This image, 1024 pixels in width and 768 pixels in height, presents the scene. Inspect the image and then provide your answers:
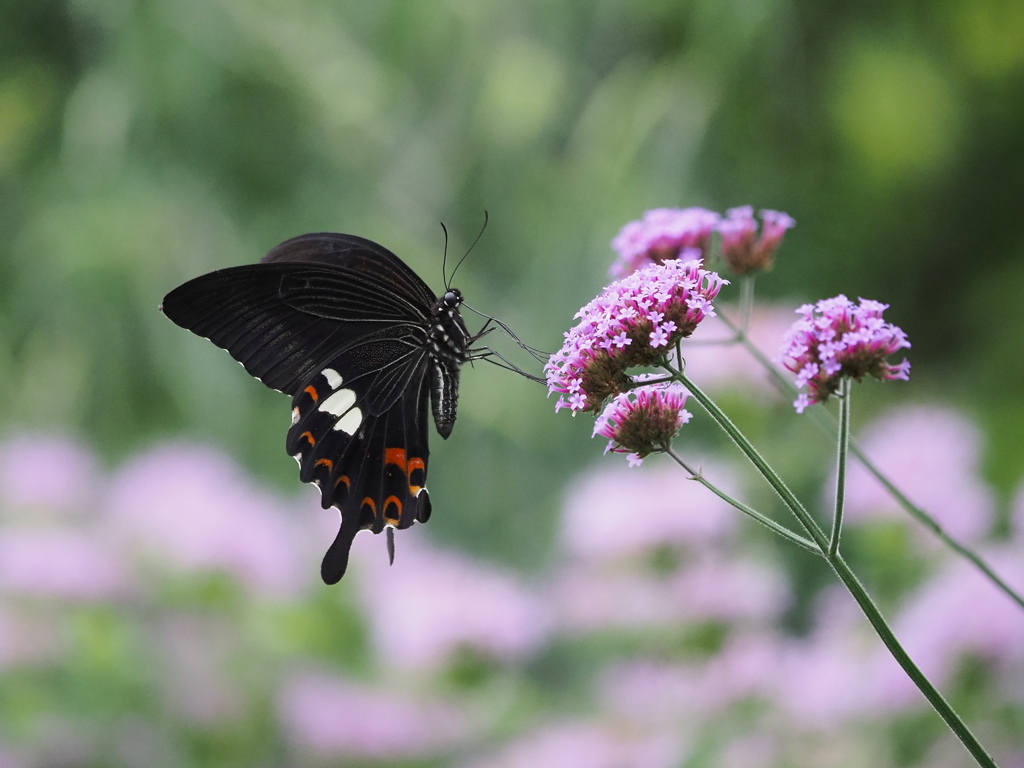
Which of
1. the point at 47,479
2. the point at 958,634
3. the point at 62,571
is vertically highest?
the point at 47,479

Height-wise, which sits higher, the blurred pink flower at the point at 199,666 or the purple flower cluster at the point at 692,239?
the blurred pink flower at the point at 199,666

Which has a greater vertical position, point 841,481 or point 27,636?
point 27,636

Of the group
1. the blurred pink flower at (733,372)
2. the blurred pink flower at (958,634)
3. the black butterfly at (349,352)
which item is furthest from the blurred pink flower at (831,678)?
the black butterfly at (349,352)

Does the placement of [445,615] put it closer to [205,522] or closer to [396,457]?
[205,522]

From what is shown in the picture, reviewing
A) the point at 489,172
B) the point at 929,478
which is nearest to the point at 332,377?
the point at 929,478

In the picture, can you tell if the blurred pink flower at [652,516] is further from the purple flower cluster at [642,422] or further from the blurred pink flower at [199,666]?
the purple flower cluster at [642,422]

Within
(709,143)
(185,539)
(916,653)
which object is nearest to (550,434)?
(709,143)

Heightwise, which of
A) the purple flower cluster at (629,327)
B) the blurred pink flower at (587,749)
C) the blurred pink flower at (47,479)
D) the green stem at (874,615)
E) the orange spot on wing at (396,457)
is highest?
the blurred pink flower at (47,479)
